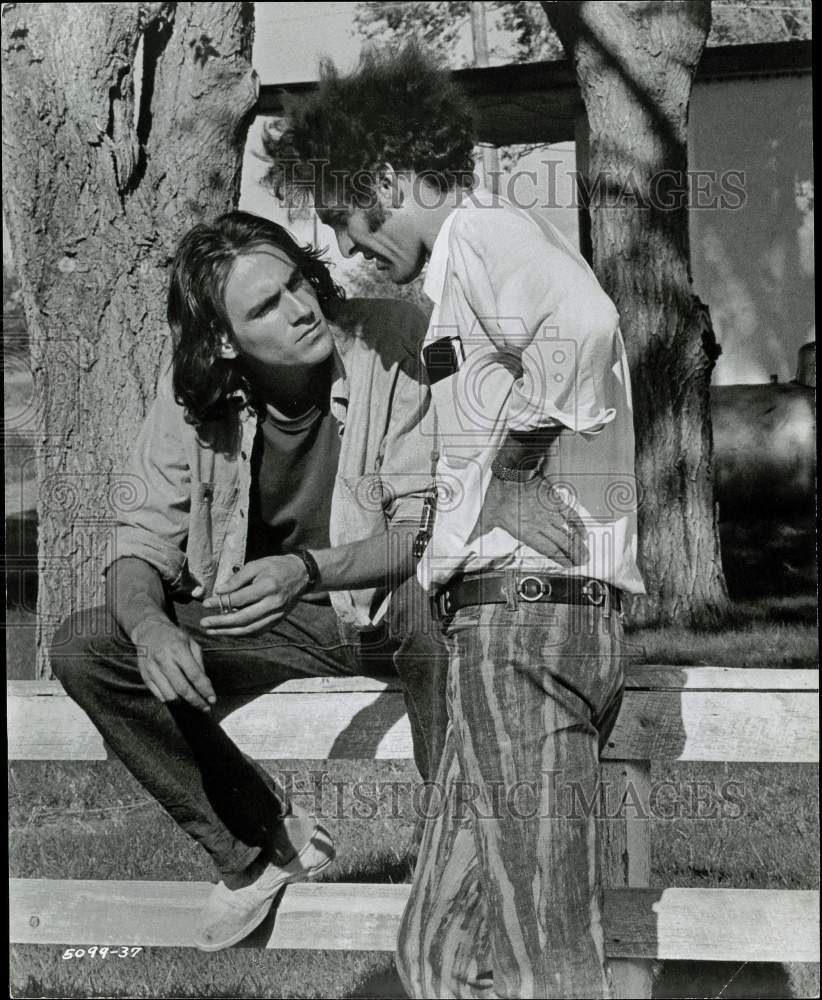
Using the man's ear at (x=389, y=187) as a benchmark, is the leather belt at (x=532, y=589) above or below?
below

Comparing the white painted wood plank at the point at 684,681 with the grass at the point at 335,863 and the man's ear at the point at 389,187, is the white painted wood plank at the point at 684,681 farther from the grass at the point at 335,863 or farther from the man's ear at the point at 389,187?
the man's ear at the point at 389,187

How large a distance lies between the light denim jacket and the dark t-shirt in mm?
24

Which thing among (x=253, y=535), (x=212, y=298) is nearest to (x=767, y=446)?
(x=253, y=535)

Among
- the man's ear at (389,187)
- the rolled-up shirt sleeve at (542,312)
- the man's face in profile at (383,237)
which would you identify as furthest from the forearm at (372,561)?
the man's ear at (389,187)

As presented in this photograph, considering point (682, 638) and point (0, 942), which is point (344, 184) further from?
point (0, 942)

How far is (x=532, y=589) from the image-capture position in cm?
230

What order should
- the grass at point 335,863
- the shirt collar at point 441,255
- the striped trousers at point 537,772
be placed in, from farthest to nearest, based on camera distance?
the grass at point 335,863 < the shirt collar at point 441,255 < the striped trousers at point 537,772

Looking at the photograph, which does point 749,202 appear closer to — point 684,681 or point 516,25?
Answer: point 516,25

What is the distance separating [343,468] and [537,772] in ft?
2.87

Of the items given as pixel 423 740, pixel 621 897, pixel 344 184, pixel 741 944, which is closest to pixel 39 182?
pixel 344 184

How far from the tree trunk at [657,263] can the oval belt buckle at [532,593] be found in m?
0.70

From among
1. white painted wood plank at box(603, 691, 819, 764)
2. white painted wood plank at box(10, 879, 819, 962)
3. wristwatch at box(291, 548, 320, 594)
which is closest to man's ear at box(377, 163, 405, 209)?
wristwatch at box(291, 548, 320, 594)

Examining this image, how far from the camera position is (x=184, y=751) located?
2.81 meters

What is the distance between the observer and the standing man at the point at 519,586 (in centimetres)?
230
